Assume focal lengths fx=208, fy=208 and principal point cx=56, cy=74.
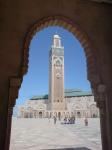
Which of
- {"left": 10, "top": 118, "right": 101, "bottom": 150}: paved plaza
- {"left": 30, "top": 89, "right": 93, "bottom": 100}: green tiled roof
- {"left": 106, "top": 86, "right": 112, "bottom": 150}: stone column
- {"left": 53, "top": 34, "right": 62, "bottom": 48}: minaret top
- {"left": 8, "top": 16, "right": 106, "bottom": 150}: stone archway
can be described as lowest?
{"left": 10, "top": 118, "right": 101, "bottom": 150}: paved plaza

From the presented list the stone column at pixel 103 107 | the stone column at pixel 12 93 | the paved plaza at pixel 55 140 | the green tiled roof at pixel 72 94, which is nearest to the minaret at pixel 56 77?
the green tiled roof at pixel 72 94

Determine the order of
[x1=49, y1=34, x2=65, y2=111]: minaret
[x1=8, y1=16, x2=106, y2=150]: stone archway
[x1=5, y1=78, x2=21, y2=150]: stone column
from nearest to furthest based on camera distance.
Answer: [x1=5, y1=78, x2=21, y2=150]: stone column → [x1=8, y1=16, x2=106, y2=150]: stone archway → [x1=49, y1=34, x2=65, y2=111]: minaret

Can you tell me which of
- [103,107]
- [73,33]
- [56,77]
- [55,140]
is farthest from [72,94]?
[103,107]

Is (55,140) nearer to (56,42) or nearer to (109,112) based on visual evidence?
(109,112)

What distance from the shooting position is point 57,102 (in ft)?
227

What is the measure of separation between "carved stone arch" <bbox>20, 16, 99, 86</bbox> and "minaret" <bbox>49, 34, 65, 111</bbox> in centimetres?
6435

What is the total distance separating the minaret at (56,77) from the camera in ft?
227

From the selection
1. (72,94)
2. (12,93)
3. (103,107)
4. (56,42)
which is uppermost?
(56,42)

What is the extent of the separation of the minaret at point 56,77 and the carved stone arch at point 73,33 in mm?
64354

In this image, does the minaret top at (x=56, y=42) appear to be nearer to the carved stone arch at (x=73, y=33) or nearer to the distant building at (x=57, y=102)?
the distant building at (x=57, y=102)

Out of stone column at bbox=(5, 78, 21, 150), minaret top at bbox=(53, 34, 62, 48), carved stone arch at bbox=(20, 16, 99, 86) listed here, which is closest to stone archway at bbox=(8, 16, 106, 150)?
carved stone arch at bbox=(20, 16, 99, 86)

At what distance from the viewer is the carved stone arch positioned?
4.49 meters

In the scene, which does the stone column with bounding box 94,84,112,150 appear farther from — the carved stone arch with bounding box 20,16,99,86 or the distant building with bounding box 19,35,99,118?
the distant building with bounding box 19,35,99,118

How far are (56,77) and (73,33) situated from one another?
65.7 metres
